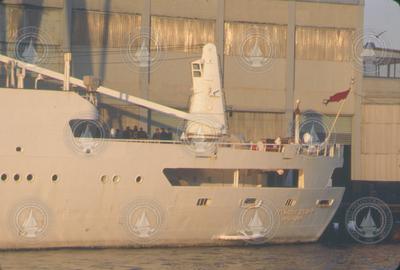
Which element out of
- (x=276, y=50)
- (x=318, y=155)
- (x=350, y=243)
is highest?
(x=276, y=50)

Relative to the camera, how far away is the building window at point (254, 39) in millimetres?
41844

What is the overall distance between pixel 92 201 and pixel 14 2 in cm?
1136

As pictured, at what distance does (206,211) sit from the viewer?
3153cm

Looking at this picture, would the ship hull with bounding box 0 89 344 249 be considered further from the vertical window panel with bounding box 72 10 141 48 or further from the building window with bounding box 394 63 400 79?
the building window with bounding box 394 63 400 79

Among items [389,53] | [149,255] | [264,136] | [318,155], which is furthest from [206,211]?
[389,53]

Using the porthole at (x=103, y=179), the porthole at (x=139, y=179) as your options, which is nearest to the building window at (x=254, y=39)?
the porthole at (x=139, y=179)

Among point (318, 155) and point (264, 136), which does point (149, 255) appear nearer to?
point (318, 155)

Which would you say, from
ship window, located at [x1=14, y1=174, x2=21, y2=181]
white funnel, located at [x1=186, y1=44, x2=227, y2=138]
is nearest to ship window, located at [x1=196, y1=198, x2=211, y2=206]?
white funnel, located at [x1=186, y1=44, x2=227, y2=138]
